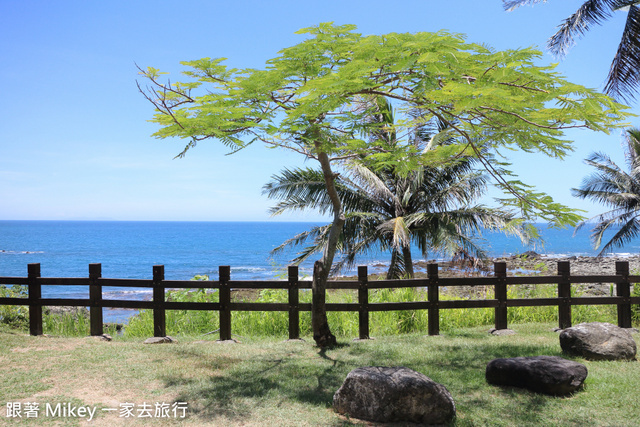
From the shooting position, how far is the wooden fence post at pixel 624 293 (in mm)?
9586

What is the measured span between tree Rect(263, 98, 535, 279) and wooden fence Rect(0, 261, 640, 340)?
14.5ft

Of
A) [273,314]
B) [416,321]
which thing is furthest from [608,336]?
[273,314]

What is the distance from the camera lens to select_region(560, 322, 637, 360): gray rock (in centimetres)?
720

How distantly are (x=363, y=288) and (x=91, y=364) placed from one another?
4.74 metres

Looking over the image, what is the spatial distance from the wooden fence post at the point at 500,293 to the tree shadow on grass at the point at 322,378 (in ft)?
2.97

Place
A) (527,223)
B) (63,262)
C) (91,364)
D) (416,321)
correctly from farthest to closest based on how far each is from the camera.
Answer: (63,262), (416,321), (527,223), (91,364)

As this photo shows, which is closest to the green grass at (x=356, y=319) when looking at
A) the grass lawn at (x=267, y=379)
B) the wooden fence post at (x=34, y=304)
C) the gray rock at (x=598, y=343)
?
the grass lawn at (x=267, y=379)

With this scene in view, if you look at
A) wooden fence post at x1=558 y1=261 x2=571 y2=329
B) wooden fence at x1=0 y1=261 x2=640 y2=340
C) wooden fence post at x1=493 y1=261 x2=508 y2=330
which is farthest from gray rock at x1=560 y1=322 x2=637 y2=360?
wooden fence post at x1=558 y1=261 x2=571 y2=329

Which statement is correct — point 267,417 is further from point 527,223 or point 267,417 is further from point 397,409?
point 527,223

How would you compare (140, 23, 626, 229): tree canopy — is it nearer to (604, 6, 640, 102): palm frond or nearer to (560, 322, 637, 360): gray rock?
(560, 322, 637, 360): gray rock

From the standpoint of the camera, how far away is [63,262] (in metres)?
59.7

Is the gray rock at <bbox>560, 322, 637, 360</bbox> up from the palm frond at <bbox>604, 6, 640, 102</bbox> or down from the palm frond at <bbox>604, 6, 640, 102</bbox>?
down

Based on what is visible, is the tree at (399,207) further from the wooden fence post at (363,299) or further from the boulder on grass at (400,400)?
the boulder on grass at (400,400)

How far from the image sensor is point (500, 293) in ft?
30.6
